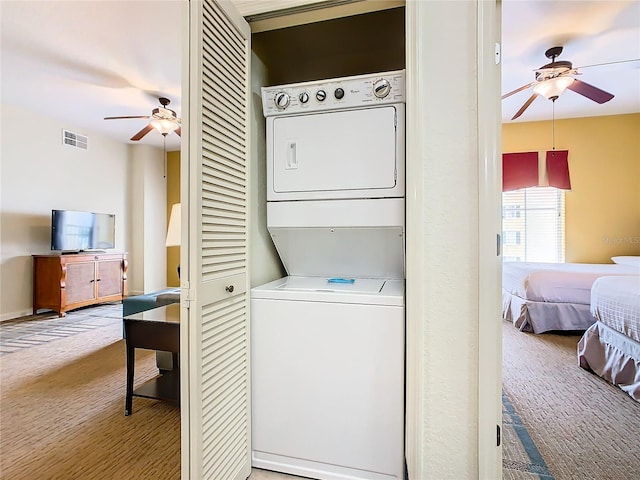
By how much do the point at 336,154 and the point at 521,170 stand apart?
15.2 ft

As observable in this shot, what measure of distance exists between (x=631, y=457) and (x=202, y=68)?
2.48 meters

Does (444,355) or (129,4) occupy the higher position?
(129,4)

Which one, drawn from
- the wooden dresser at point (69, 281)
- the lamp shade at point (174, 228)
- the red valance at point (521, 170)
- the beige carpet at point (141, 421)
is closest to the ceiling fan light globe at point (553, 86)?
the red valance at point (521, 170)

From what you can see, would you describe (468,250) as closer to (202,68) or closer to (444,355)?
(444,355)

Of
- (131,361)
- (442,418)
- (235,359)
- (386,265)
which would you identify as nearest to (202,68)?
(235,359)

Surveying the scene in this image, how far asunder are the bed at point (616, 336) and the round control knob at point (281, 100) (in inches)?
91.6

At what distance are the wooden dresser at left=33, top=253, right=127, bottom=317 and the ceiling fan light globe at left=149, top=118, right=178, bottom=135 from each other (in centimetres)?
216

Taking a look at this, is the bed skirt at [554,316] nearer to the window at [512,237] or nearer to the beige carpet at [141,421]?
the beige carpet at [141,421]

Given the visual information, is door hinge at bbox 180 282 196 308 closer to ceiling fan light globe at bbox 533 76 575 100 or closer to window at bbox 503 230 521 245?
ceiling fan light globe at bbox 533 76 575 100

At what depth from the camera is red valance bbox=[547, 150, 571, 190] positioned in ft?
16.2

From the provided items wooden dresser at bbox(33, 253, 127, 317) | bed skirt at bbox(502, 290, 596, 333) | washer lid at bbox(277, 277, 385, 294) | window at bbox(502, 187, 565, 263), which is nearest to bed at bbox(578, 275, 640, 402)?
bed skirt at bbox(502, 290, 596, 333)

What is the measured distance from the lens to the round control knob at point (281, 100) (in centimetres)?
160

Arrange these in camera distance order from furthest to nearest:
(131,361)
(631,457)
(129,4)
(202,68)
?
(129,4) < (131,361) < (631,457) < (202,68)

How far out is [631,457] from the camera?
1.59m
